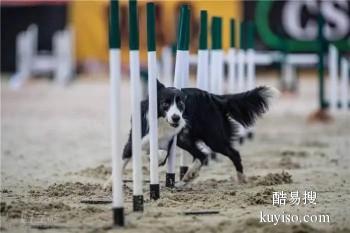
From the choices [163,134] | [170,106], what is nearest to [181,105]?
[170,106]

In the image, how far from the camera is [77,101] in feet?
61.8

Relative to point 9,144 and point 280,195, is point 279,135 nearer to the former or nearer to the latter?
point 9,144

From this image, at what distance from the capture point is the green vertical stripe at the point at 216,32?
28.3ft

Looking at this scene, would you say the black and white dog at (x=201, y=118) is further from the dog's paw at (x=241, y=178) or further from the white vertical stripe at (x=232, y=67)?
the white vertical stripe at (x=232, y=67)

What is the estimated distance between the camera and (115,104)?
5.06m

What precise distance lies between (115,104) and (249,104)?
8.81 ft

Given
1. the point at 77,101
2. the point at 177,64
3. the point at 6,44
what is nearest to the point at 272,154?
the point at 177,64

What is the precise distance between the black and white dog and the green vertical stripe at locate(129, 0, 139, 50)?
107cm

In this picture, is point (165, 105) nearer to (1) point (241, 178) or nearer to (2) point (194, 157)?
(2) point (194, 157)

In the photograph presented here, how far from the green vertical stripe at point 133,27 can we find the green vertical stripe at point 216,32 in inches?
125

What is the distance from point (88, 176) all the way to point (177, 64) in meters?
1.65

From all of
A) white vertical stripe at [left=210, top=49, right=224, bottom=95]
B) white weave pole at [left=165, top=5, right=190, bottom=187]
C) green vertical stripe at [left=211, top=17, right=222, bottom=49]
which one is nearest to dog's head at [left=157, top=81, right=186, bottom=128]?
white weave pole at [left=165, top=5, right=190, bottom=187]

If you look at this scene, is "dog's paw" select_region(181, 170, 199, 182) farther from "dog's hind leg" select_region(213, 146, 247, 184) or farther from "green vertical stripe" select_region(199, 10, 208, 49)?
"green vertical stripe" select_region(199, 10, 208, 49)
